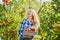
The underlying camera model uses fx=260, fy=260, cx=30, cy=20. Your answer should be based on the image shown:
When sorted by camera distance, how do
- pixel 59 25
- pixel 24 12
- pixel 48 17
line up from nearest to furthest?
pixel 59 25
pixel 48 17
pixel 24 12

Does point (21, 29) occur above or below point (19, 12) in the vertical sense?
below

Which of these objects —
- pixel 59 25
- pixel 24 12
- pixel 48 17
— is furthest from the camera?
pixel 24 12

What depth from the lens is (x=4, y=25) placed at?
3555 millimetres

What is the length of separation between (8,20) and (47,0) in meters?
0.62

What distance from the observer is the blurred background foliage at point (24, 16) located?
3.05 meters

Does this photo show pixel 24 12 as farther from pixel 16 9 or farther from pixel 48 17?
pixel 48 17

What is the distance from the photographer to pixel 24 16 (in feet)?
11.2

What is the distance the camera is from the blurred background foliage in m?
3.05

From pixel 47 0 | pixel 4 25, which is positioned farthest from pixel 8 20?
pixel 47 0

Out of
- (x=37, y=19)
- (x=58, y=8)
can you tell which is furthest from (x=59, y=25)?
(x=37, y=19)

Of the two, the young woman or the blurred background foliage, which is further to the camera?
the young woman

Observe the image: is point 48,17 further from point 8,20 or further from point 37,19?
point 8,20

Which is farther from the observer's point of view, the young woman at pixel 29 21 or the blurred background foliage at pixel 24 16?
the young woman at pixel 29 21

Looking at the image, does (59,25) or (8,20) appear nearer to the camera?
(59,25)
